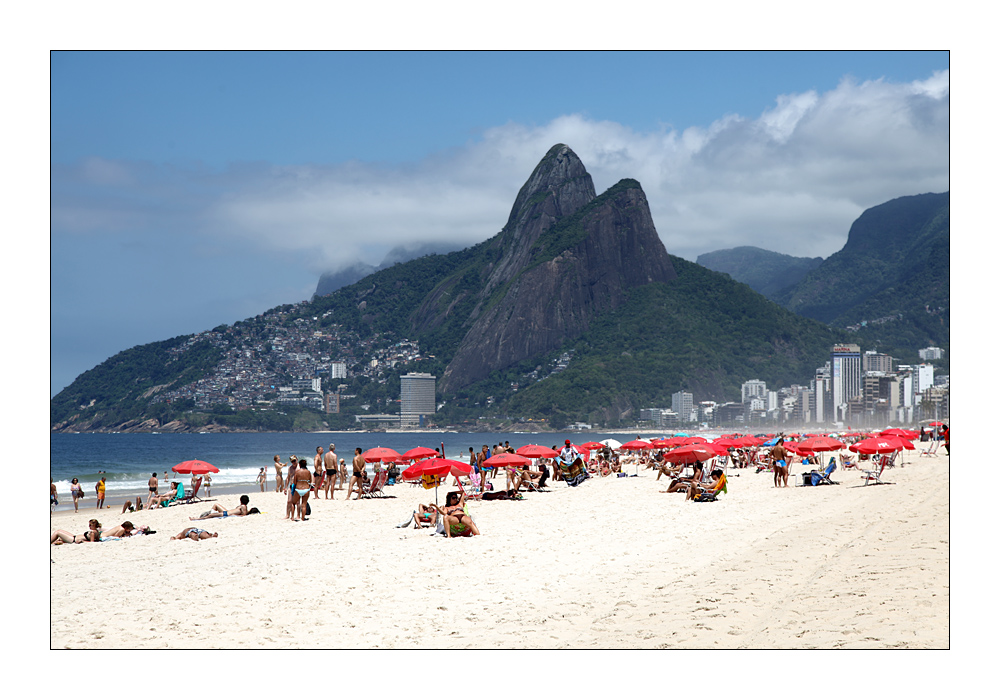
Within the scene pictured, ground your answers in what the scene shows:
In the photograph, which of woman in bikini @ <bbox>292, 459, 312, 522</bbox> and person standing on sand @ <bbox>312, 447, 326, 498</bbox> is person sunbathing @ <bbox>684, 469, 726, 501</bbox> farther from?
person standing on sand @ <bbox>312, 447, 326, 498</bbox>

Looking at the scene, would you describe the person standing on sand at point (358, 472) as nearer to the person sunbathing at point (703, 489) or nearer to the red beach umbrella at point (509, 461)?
the red beach umbrella at point (509, 461)

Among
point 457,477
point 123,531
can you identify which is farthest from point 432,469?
point 123,531

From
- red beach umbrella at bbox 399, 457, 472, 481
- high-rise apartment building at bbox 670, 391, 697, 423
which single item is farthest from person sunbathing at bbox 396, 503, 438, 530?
high-rise apartment building at bbox 670, 391, 697, 423

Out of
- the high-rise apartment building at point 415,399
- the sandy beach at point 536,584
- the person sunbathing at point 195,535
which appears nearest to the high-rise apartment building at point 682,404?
the high-rise apartment building at point 415,399

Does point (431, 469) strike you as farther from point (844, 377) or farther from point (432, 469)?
point (844, 377)

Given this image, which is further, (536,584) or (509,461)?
(509,461)
